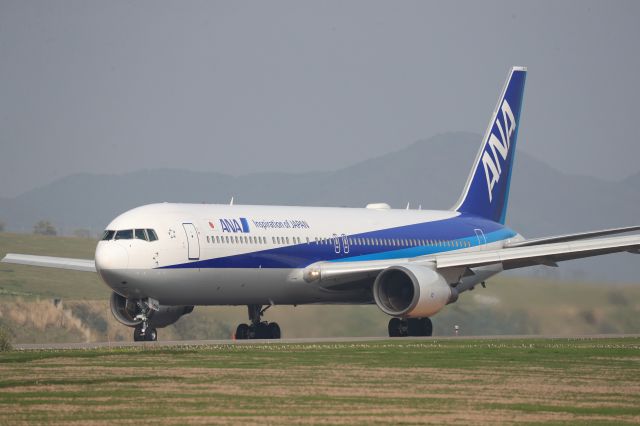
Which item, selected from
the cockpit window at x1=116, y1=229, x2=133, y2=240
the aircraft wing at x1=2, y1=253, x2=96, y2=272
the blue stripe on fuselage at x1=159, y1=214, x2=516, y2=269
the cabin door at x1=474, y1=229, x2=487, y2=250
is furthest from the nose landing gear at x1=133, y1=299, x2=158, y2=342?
the cabin door at x1=474, y1=229, x2=487, y2=250

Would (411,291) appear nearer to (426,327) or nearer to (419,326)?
(419,326)

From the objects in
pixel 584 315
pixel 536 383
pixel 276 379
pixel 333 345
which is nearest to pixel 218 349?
pixel 333 345

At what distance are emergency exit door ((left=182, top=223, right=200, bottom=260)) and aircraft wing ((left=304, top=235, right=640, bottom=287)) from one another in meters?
4.69

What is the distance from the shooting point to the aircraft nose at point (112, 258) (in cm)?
3800

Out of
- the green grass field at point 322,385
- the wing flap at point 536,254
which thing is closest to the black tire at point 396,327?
the wing flap at point 536,254

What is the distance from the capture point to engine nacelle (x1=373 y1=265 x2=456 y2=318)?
136ft

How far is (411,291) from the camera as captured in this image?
44.0 meters

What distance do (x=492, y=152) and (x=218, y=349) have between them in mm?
21222

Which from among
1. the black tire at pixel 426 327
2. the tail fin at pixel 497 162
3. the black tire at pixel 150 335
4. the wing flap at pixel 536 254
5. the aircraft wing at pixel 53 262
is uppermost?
the tail fin at pixel 497 162

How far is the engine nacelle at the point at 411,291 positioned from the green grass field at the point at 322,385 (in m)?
7.19

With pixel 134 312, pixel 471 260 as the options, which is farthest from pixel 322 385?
pixel 471 260

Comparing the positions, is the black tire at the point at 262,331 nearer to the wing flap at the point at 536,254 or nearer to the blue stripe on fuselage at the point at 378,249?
the blue stripe on fuselage at the point at 378,249

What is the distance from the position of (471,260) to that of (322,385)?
62.5 ft

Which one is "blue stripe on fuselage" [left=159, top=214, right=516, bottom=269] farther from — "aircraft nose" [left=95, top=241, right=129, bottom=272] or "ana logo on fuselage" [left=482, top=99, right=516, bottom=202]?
"ana logo on fuselage" [left=482, top=99, right=516, bottom=202]
